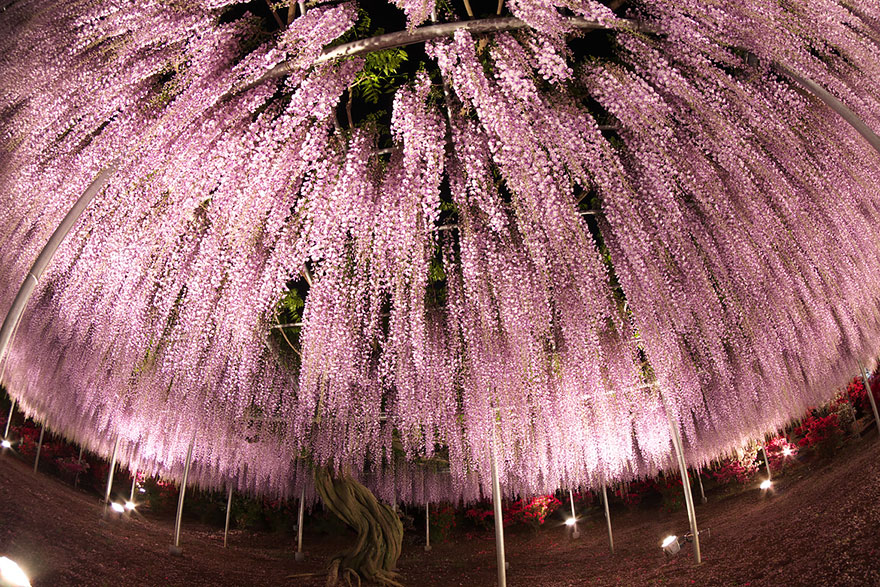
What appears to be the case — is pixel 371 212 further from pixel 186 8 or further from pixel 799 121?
pixel 799 121

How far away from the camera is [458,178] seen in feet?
11.4

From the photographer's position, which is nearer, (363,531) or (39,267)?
(39,267)

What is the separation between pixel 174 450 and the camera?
34.5 ft

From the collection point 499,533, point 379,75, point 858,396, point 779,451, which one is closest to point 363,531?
point 499,533

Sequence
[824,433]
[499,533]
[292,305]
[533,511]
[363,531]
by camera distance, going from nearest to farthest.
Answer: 1. [292,305]
2. [499,533]
3. [363,531]
4. [824,433]
5. [533,511]

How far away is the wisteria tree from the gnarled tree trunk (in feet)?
13.4

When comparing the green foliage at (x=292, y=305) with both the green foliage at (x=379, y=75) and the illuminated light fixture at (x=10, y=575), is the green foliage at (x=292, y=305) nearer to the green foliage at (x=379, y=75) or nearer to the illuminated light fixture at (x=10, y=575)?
the green foliage at (x=379, y=75)

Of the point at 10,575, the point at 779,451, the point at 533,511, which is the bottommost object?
the point at 533,511

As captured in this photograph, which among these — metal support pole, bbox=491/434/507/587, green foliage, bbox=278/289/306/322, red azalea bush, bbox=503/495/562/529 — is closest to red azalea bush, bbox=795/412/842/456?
metal support pole, bbox=491/434/507/587

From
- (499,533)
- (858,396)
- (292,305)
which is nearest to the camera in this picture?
(292,305)

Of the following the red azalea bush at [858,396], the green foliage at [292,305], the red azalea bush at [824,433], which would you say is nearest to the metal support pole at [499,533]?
the green foliage at [292,305]

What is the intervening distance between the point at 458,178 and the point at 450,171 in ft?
0.24

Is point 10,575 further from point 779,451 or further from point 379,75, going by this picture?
point 779,451

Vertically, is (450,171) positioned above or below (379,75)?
below
